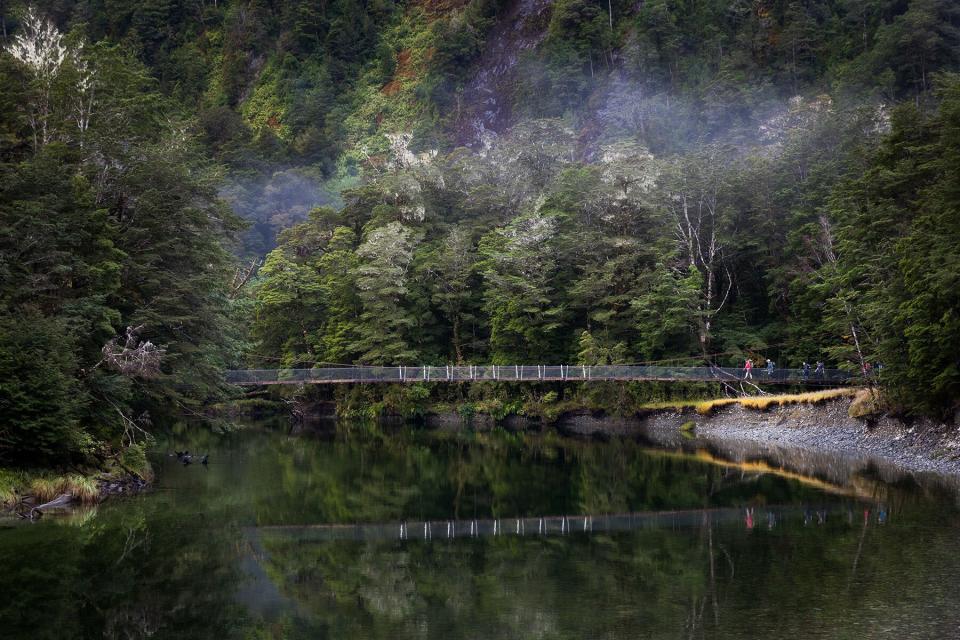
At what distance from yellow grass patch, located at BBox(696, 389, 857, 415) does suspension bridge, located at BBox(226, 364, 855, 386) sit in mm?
1030

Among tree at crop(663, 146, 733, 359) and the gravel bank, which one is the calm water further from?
tree at crop(663, 146, 733, 359)

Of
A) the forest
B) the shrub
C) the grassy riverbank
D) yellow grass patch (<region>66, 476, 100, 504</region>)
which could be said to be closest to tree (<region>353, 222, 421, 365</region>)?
the forest

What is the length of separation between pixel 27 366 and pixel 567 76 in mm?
57751

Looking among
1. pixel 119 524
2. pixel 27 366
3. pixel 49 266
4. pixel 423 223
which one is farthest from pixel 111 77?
pixel 423 223

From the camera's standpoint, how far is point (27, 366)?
1861cm

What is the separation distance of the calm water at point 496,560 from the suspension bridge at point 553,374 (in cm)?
1213

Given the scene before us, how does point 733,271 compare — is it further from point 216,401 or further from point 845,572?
point 845,572

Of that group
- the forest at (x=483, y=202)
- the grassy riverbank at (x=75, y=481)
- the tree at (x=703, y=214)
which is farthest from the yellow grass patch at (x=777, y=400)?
the grassy riverbank at (x=75, y=481)

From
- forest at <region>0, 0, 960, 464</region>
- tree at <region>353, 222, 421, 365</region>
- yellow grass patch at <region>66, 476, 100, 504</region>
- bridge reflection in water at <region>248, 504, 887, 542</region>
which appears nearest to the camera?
bridge reflection in water at <region>248, 504, 887, 542</region>

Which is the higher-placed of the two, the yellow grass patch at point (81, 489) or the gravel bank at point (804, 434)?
the gravel bank at point (804, 434)

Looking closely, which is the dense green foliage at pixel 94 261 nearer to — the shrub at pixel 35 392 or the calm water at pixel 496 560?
the shrub at pixel 35 392

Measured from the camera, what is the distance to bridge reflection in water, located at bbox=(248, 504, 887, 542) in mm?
17062

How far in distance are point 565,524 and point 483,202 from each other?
32.5 m

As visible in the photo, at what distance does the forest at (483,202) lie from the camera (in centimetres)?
2241
